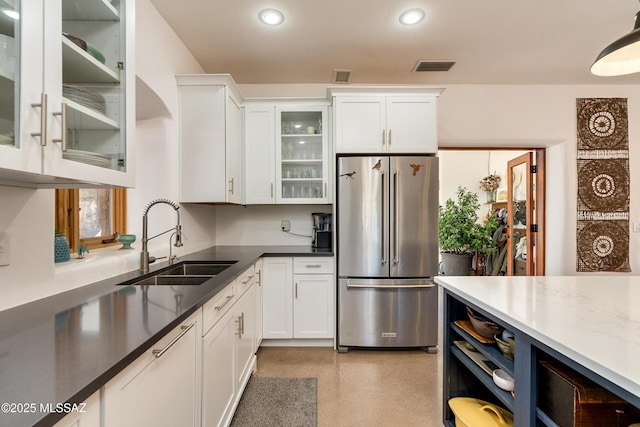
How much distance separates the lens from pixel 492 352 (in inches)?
55.2

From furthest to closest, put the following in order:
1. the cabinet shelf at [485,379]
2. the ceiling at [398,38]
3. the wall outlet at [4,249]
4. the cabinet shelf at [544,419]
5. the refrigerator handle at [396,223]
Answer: the refrigerator handle at [396,223], the ceiling at [398,38], the cabinet shelf at [485,379], the wall outlet at [4,249], the cabinet shelf at [544,419]

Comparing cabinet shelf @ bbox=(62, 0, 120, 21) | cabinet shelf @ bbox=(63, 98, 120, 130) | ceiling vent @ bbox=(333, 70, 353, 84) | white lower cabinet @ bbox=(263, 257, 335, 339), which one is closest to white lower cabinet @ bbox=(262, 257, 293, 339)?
white lower cabinet @ bbox=(263, 257, 335, 339)

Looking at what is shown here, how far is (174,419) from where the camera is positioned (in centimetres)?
110

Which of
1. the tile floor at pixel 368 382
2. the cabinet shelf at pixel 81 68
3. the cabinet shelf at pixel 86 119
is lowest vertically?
the tile floor at pixel 368 382

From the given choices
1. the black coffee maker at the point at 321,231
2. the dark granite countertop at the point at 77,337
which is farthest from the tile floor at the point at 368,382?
the dark granite countertop at the point at 77,337

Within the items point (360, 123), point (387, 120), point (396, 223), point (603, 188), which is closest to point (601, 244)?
point (603, 188)

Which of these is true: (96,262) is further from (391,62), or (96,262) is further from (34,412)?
(391,62)

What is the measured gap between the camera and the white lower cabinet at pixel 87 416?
62 cm

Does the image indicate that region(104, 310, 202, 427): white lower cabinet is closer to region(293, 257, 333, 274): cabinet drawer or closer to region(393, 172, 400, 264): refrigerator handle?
region(293, 257, 333, 274): cabinet drawer

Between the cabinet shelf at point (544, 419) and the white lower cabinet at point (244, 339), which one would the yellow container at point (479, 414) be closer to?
the cabinet shelf at point (544, 419)

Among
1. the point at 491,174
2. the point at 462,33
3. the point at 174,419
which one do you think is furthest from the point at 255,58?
the point at 491,174

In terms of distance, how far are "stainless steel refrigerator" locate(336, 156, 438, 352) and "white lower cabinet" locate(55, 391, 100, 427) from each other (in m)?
2.20

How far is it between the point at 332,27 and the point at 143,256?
7.18 feet

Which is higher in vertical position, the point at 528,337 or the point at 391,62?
the point at 391,62
